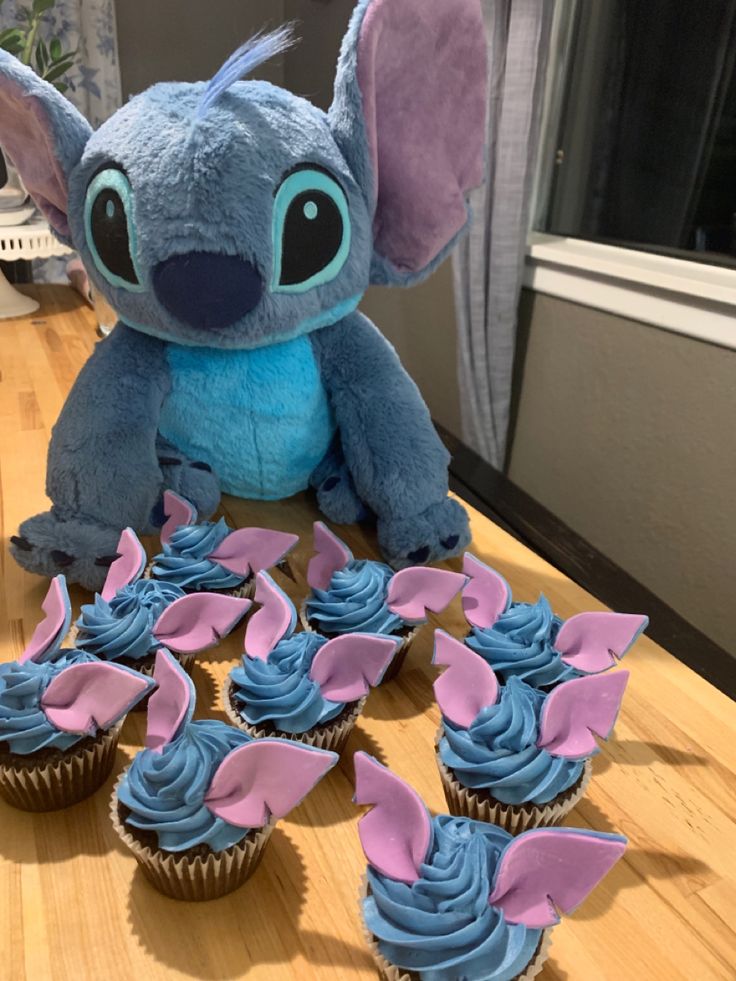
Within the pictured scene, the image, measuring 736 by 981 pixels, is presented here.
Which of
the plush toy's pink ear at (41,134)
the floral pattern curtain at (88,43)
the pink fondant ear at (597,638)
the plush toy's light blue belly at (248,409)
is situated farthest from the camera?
the floral pattern curtain at (88,43)

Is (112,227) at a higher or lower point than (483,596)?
higher

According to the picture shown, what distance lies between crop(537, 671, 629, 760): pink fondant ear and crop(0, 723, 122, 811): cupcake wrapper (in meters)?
0.34

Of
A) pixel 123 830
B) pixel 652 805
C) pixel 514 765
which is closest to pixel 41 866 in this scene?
pixel 123 830

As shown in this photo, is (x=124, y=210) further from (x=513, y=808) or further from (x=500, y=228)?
(x=500, y=228)

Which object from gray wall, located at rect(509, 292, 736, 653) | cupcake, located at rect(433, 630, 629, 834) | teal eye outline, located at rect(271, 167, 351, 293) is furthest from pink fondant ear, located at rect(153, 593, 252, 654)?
gray wall, located at rect(509, 292, 736, 653)

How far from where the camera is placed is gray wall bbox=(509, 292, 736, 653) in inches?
46.2

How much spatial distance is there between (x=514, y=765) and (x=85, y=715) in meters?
0.32

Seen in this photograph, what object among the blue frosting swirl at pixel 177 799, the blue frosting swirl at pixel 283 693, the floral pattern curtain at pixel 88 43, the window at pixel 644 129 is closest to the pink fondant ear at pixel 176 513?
the blue frosting swirl at pixel 283 693

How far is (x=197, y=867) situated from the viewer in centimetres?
52

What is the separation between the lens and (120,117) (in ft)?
2.53

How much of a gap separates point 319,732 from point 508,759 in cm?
16

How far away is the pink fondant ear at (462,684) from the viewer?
1.96 ft

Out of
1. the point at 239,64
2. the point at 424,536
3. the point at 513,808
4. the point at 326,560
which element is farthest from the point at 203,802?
the point at 239,64

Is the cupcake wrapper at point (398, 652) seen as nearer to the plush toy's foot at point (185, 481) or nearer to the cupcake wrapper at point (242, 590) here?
the cupcake wrapper at point (242, 590)
